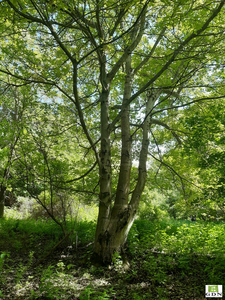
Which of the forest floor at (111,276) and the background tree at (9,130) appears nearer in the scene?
the forest floor at (111,276)

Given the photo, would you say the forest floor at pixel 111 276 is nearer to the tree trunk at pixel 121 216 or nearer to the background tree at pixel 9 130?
the tree trunk at pixel 121 216

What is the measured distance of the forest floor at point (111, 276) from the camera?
2.76 metres

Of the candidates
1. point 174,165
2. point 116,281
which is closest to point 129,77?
point 174,165

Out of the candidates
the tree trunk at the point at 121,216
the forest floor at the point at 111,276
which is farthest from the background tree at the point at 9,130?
the forest floor at the point at 111,276

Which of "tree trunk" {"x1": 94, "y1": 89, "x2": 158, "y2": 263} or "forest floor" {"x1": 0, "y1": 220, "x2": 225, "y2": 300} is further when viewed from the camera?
"tree trunk" {"x1": 94, "y1": 89, "x2": 158, "y2": 263}

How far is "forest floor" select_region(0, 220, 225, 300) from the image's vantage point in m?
2.76

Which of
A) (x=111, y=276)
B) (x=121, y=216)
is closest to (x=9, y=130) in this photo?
(x=121, y=216)

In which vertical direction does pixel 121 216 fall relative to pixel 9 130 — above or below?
below

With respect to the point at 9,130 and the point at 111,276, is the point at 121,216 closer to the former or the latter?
the point at 111,276

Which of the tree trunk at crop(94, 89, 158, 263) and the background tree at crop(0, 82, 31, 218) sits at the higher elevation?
the background tree at crop(0, 82, 31, 218)

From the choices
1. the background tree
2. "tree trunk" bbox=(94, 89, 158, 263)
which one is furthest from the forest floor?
the background tree

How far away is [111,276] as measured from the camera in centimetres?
351

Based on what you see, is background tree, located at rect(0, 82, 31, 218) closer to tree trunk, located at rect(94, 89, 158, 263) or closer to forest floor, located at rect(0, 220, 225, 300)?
tree trunk, located at rect(94, 89, 158, 263)

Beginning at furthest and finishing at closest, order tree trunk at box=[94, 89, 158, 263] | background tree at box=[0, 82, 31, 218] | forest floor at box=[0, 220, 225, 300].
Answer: background tree at box=[0, 82, 31, 218]
tree trunk at box=[94, 89, 158, 263]
forest floor at box=[0, 220, 225, 300]
